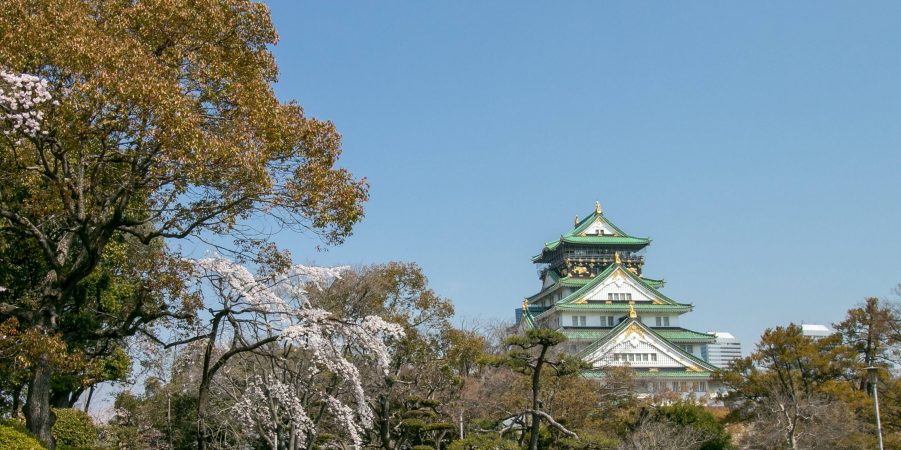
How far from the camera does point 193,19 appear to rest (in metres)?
10.0

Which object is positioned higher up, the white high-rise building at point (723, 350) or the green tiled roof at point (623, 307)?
the white high-rise building at point (723, 350)

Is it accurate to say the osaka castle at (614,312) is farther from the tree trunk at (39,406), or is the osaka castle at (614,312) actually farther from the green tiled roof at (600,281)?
the tree trunk at (39,406)

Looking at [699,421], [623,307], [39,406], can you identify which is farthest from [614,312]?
[39,406]

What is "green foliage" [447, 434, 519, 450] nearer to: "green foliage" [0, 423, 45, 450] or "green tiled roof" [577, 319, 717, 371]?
"green foliage" [0, 423, 45, 450]

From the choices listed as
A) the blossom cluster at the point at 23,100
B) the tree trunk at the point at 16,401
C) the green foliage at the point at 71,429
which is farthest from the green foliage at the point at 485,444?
the tree trunk at the point at 16,401

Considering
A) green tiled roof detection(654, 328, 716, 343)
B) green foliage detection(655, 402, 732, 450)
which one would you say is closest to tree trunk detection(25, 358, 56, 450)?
green foliage detection(655, 402, 732, 450)

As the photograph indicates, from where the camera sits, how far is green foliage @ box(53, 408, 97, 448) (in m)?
16.3

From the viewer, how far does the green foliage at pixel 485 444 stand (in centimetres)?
1323

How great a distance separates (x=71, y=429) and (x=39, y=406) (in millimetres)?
7100

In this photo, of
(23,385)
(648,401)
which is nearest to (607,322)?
(648,401)

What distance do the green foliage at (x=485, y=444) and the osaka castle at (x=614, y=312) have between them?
20092 mm

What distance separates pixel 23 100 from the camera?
334 inches

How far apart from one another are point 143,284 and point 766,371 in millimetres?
18780

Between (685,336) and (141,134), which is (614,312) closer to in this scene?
(685,336)
